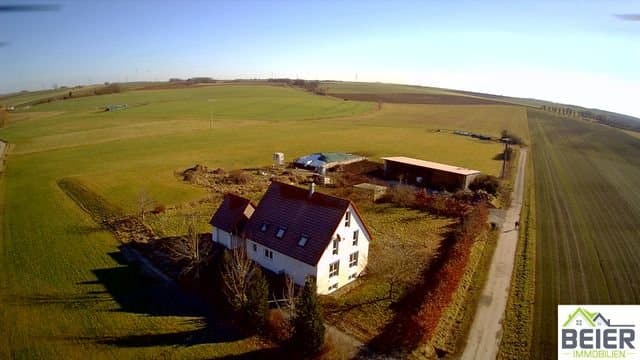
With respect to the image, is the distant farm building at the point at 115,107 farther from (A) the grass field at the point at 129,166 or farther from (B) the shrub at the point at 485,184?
(B) the shrub at the point at 485,184

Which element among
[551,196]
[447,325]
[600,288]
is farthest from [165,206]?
[551,196]

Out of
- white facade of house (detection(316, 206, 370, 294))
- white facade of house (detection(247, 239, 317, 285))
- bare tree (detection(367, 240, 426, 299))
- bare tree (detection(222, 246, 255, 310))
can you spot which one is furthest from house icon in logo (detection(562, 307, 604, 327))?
bare tree (detection(222, 246, 255, 310))

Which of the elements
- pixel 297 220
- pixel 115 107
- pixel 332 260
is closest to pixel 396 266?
pixel 332 260

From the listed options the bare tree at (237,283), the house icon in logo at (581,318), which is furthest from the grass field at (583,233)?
the bare tree at (237,283)

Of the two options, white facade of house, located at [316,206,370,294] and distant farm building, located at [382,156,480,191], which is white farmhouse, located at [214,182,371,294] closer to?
white facade of house, located at [316,206,370,294]

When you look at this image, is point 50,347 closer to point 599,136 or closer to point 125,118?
point 125,118
